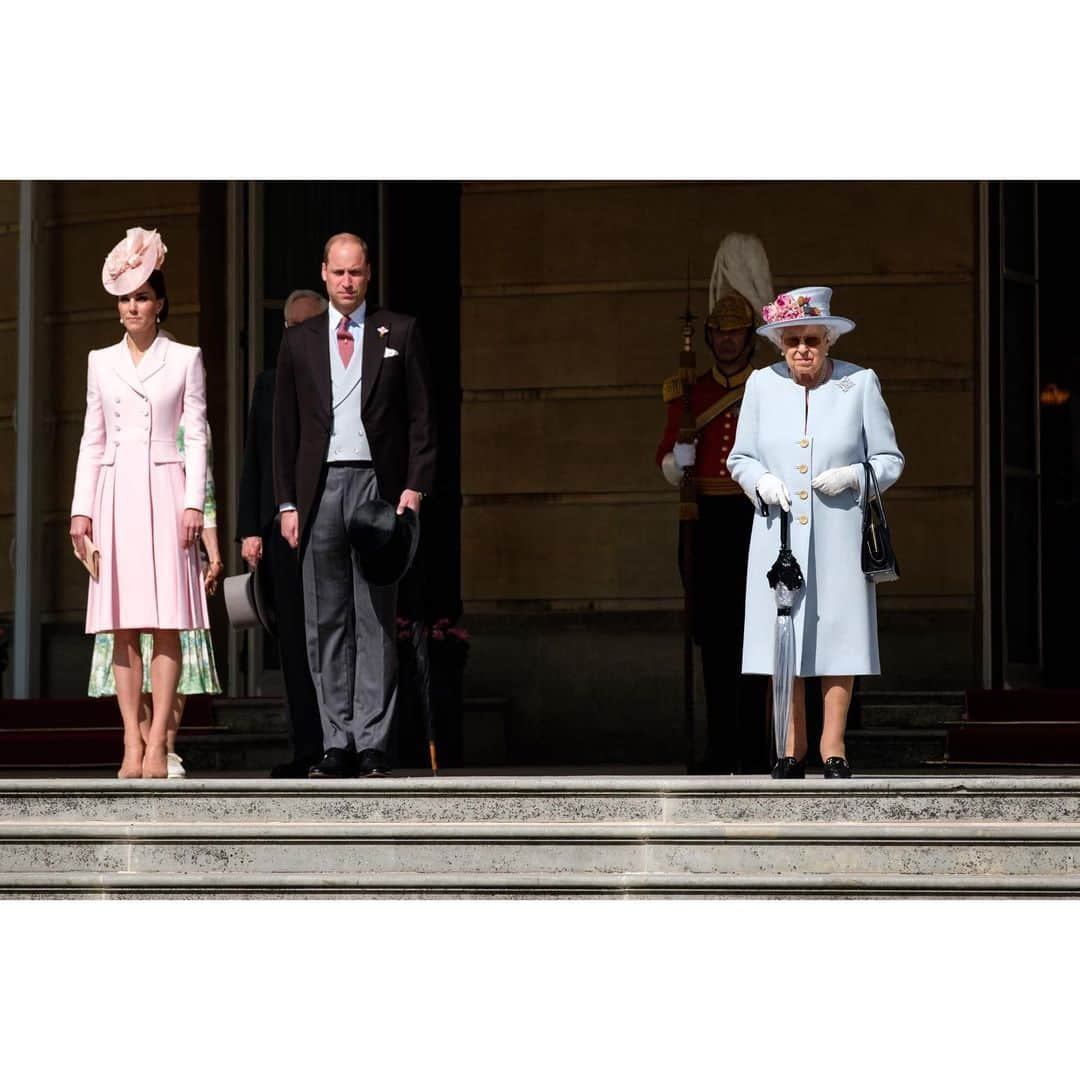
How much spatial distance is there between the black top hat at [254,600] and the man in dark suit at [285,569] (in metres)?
0.03

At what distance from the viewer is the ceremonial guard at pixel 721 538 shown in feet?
32.4

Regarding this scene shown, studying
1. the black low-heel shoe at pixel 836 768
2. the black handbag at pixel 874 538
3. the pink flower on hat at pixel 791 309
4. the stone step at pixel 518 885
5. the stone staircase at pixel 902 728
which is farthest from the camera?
the stone staircase at pixel 902 728

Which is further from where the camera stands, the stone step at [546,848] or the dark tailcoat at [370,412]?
the dark tailcoat at [370,412]

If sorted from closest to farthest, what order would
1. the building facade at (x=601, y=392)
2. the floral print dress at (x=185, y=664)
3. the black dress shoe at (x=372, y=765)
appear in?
1. the black dress shoe at (x=372, y=765)
2. the floral print dress at (x=185, y=664)
3. the building facade at (x=601, y=392)

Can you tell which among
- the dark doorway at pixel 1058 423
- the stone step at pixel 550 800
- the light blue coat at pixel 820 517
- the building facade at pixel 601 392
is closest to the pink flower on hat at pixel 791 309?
the light blue coat at pixel 820 517

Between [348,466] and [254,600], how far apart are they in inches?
34.4

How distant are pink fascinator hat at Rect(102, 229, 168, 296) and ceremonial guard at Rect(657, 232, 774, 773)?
2.26 m

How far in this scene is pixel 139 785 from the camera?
824cm

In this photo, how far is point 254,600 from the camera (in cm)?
952

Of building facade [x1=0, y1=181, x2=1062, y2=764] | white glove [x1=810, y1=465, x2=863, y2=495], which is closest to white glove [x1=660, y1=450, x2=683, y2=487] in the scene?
white glove [x1=810, y1=465, x2=863, y2=495]

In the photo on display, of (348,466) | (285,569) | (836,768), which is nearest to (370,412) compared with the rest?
(348,466)

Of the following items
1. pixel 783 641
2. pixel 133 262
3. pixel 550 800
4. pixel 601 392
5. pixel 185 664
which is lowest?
pixel 550 800

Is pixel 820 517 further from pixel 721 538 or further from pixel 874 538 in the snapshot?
pixel 721 538

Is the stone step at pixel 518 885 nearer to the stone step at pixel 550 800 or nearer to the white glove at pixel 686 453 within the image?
the stone step at pixel 550 800
